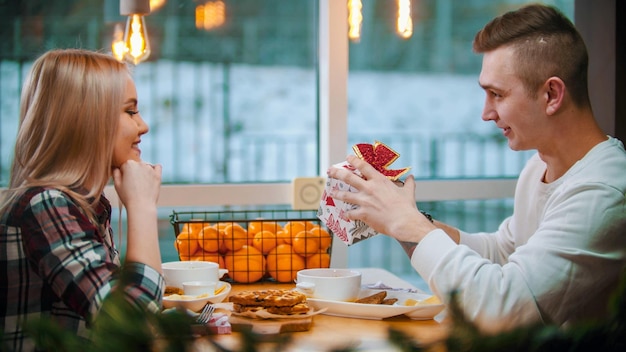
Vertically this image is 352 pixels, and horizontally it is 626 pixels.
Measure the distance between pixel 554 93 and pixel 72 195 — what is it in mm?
1058

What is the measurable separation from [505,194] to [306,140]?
3.03 feet

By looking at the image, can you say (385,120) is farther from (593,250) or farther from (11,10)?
(593,250)

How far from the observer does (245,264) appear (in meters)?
2.02

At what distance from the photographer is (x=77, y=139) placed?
4.65ft

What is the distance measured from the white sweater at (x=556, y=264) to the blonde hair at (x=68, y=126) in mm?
656

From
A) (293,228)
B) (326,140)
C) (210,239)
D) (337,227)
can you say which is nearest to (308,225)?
(293,228)

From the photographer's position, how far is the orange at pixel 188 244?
2.03m

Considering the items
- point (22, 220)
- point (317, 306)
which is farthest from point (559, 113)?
point (22, 220)

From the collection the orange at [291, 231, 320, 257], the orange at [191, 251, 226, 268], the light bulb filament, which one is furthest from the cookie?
the light bulb filament

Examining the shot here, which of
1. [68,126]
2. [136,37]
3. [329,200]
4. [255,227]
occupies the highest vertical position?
[136,37]

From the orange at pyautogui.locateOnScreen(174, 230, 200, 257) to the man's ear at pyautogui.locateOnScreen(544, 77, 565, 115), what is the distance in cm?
98

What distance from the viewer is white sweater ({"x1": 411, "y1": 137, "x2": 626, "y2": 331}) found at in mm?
1429

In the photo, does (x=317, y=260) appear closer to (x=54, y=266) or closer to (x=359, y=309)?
(x=359, y=309)

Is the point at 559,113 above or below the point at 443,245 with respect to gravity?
above
